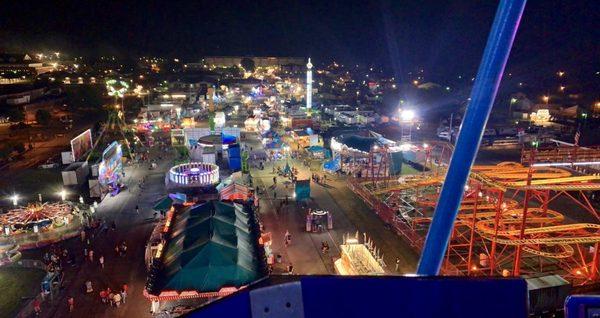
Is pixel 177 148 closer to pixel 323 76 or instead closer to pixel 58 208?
pixel 58 208

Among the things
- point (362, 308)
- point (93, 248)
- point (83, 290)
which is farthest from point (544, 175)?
point (93, 248)

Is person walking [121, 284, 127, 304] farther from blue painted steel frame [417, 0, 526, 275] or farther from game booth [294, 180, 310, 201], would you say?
blue painted steel frame [417, 0, 526, 275]

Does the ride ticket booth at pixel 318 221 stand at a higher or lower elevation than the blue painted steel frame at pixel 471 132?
lower

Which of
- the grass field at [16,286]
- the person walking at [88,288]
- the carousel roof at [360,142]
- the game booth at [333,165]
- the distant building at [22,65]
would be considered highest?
the distant building at [22,65]

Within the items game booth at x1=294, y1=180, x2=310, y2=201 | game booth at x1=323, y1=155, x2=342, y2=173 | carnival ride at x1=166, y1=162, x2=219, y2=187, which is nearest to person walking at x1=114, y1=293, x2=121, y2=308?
carnival ride at x1=166, y1=162, x2=219, y2=187

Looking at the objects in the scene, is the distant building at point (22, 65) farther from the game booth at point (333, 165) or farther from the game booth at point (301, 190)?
the game booth at point (301, 190)

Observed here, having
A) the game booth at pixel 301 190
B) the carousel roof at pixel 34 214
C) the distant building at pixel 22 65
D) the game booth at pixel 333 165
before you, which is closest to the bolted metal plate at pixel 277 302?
the carousel roof at pixel 34 214

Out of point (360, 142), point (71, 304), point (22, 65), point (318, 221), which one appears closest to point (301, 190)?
point (318, 221)
